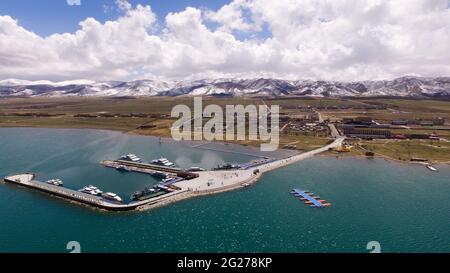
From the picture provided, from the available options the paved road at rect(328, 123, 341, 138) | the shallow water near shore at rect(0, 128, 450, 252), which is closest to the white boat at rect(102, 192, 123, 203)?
the shallow water near shore at rect(0, 128, 450, 252)

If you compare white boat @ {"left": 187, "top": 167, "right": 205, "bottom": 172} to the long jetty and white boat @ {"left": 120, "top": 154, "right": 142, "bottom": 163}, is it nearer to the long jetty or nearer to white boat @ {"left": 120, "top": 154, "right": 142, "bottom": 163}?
the long jetty

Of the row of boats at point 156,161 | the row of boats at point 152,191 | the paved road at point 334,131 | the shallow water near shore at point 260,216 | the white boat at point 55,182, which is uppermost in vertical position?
the paved road at point 334,131

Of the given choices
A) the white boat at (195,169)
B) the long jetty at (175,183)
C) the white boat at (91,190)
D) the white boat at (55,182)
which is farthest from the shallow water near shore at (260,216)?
the white boat at (195,169)

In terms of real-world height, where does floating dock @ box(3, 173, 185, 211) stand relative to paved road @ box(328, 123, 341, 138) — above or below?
below

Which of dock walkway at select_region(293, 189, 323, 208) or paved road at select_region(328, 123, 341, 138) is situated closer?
dock walkway at select_region(293, 189, 323, 208)

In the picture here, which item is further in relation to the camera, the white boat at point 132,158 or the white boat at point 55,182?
the white boat at point 132,158

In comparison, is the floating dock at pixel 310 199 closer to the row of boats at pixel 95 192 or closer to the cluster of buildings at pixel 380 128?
the row of boats at pixel 95 192

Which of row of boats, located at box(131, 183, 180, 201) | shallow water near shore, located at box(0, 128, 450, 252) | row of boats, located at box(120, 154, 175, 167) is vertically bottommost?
shallow water near shore, located at box(0, 128, 450, 252)
